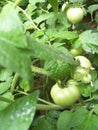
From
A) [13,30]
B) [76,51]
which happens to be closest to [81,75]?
[76,51]

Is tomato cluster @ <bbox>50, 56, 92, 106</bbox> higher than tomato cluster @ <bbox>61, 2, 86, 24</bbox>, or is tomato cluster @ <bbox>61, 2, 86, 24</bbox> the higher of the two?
tomato cluster @ <bbox>61, 2, 86, 24</bbox>

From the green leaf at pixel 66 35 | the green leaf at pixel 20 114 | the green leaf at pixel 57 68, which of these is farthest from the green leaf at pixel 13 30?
the green leaf at pixel 66 35

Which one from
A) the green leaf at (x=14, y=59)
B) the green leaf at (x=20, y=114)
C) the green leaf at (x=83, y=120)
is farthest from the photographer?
the green leaf at (x=83, y=120)

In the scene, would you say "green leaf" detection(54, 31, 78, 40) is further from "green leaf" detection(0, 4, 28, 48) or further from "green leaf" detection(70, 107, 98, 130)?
"green leaf" detection(0, 4, 28, 48)

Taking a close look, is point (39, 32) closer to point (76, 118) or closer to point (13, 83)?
point (13, 83)

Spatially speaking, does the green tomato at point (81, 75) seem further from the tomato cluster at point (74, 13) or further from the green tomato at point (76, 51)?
the tomato cluster at point (74, 13)

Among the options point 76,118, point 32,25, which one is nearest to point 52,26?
point 32,25

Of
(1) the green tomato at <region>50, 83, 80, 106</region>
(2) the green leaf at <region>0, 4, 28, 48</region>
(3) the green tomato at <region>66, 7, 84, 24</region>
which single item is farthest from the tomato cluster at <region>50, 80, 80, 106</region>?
(2) the green leaf at <region>0, 4, 28, 48</region>
